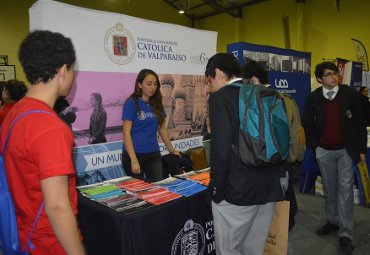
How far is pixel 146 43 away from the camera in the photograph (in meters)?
2.88

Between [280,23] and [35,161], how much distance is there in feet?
31.8

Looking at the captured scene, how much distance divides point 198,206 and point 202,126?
168 centimetres

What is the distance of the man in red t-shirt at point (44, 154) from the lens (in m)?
0.84

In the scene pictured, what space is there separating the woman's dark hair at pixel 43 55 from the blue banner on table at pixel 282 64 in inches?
122

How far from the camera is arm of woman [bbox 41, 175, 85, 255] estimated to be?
0.84 metres

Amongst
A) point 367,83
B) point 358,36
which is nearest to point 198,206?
point 367,83

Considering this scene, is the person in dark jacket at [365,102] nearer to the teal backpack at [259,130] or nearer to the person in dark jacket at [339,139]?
the person in dark jacket at [339,139]

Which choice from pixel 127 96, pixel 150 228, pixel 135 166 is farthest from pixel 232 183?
pixel 127 96

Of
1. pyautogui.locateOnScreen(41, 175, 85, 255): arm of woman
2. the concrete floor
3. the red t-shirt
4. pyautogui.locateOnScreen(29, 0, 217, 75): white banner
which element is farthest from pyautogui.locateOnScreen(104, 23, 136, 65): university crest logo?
the concrete floor

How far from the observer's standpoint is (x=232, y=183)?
1392mm

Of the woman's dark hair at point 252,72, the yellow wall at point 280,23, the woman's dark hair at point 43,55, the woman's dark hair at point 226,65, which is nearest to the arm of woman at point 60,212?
the woman's dark hair at point 43,55

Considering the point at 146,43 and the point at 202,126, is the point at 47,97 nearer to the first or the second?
the point at 146,43

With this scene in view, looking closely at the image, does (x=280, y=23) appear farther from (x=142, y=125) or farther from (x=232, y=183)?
(x=232, y=183)

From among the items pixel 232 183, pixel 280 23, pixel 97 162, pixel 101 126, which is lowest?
pixel 97 162
